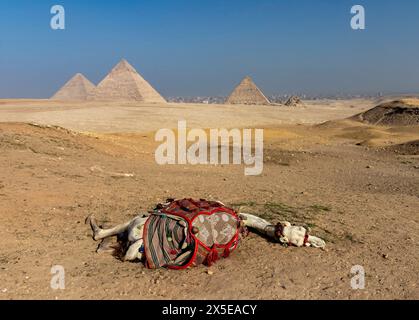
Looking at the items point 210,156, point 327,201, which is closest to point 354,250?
point 327,201

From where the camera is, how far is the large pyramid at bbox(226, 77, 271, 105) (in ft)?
310

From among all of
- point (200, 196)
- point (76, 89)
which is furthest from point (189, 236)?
point (76, 89)

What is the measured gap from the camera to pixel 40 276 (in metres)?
4.88

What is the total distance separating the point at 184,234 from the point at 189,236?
67 mm

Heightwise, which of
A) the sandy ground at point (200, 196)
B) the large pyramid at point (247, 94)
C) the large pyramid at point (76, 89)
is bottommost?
the sandy ground at point (200, 196)

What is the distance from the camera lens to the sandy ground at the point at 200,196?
4691 mm

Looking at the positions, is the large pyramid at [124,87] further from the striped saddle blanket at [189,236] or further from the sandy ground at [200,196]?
the striped saddle blanket at [189,236]

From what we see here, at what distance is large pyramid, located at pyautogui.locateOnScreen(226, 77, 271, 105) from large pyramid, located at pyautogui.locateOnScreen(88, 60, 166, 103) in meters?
16.8

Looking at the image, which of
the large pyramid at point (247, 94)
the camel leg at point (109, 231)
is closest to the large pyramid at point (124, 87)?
the large pyramid at point (247, 94)

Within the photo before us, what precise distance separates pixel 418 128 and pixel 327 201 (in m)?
21.5

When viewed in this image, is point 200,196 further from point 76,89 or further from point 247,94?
point 76,89

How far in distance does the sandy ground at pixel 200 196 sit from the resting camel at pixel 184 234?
0.14 meters

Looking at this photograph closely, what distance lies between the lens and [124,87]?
97.9 meters
